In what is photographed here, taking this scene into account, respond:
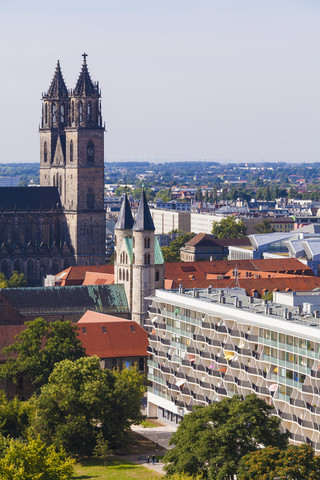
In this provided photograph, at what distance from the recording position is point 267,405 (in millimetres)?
81938

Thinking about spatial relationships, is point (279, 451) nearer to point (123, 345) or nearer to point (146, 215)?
point (123, 345)

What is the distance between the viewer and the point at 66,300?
134m

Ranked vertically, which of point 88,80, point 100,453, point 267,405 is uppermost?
point 88,80

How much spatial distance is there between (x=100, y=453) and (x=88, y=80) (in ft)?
319

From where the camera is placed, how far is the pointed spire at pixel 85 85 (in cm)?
18375

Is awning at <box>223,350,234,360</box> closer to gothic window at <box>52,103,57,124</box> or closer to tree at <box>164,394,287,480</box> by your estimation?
tree at <box>164,394,287,480</box>

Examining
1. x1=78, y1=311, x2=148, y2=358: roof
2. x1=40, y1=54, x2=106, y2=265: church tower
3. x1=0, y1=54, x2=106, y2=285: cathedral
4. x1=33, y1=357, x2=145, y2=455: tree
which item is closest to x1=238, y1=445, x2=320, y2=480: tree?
x1=33, y1=357, x2=145, y2=455: tree

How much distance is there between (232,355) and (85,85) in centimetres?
9487

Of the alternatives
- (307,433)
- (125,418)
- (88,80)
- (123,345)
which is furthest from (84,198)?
(307,433)

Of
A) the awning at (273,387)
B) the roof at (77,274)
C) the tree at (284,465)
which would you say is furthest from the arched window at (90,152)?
the tree at (284,465)

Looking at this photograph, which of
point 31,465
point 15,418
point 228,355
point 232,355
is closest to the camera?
point 31,465

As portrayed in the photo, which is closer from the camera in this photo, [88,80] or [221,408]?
[221,408]

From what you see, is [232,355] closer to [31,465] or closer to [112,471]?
[112,471]

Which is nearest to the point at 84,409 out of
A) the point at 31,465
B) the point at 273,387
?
the point at 273,387
